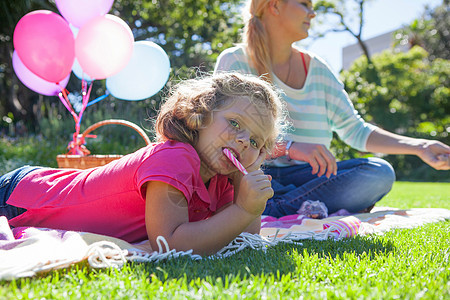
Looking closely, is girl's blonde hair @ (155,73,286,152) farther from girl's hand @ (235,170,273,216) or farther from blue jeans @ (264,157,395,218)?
blue jeans @ (264,157,395,218)

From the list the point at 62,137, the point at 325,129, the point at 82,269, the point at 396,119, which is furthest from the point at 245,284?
the point at 396,119

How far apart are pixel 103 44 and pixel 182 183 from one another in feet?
7.75

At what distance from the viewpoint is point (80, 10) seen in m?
3.45

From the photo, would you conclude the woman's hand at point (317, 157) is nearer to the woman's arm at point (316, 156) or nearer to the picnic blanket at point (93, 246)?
the woman's arm at point (316, 156)

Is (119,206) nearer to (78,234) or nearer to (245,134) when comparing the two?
(78,234)

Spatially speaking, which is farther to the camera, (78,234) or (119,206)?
(119,206)

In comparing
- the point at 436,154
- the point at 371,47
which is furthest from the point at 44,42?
the point at 371,47

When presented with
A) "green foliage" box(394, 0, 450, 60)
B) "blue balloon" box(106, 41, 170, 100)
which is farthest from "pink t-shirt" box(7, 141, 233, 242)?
"green foliage" box(394, 0, 450, 60)

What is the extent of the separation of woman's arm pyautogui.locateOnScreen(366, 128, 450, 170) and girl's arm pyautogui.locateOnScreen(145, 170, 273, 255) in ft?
3.77

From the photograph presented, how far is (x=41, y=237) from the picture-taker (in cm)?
128

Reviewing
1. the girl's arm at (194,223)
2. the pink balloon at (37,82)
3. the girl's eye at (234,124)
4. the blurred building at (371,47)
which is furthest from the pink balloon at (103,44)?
the blurred building at (371,47)

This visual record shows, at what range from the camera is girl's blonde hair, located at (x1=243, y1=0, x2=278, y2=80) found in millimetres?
2462

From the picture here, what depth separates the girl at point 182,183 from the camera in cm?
124

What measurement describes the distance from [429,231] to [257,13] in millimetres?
1606
